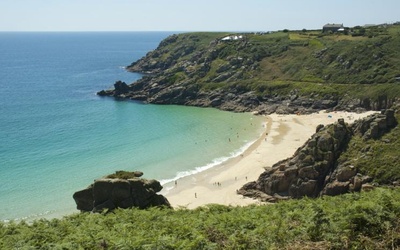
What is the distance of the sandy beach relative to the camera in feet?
169

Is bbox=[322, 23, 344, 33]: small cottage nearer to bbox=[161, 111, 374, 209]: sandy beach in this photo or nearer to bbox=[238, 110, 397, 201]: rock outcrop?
bbox=[161, 111, 374, 209]: sandy beach

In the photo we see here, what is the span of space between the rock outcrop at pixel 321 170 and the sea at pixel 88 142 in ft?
55.5

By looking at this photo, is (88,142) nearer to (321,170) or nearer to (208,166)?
(208,166)

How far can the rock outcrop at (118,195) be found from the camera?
33.5 meters

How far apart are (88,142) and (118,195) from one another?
45.9m

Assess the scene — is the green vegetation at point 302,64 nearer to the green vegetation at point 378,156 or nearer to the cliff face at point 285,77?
the cliff face at point 285,77

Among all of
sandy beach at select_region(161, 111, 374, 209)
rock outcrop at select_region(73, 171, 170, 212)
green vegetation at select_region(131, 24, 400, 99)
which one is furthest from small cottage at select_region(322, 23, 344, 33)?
rock outcrop at select_region(73, 171, 170, 212)

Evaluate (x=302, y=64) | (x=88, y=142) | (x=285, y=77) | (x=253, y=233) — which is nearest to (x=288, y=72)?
(x=285, y=77)

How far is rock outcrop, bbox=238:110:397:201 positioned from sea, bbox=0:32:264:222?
55.5 feet

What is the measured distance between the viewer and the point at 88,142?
7706 cm

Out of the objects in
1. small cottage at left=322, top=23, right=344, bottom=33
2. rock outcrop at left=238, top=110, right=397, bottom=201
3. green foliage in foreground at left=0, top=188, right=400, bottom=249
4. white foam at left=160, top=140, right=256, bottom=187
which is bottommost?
white foam at left=160, top=140, right=256, bottom=187

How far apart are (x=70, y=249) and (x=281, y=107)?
299 feet

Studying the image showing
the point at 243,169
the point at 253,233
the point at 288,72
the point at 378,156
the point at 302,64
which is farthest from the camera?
the point at 302,64

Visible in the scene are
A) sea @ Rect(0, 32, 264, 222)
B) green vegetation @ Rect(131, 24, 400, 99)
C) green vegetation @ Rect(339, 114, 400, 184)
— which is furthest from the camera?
green vegetation @ Rect(131, 24, 400, 99)
